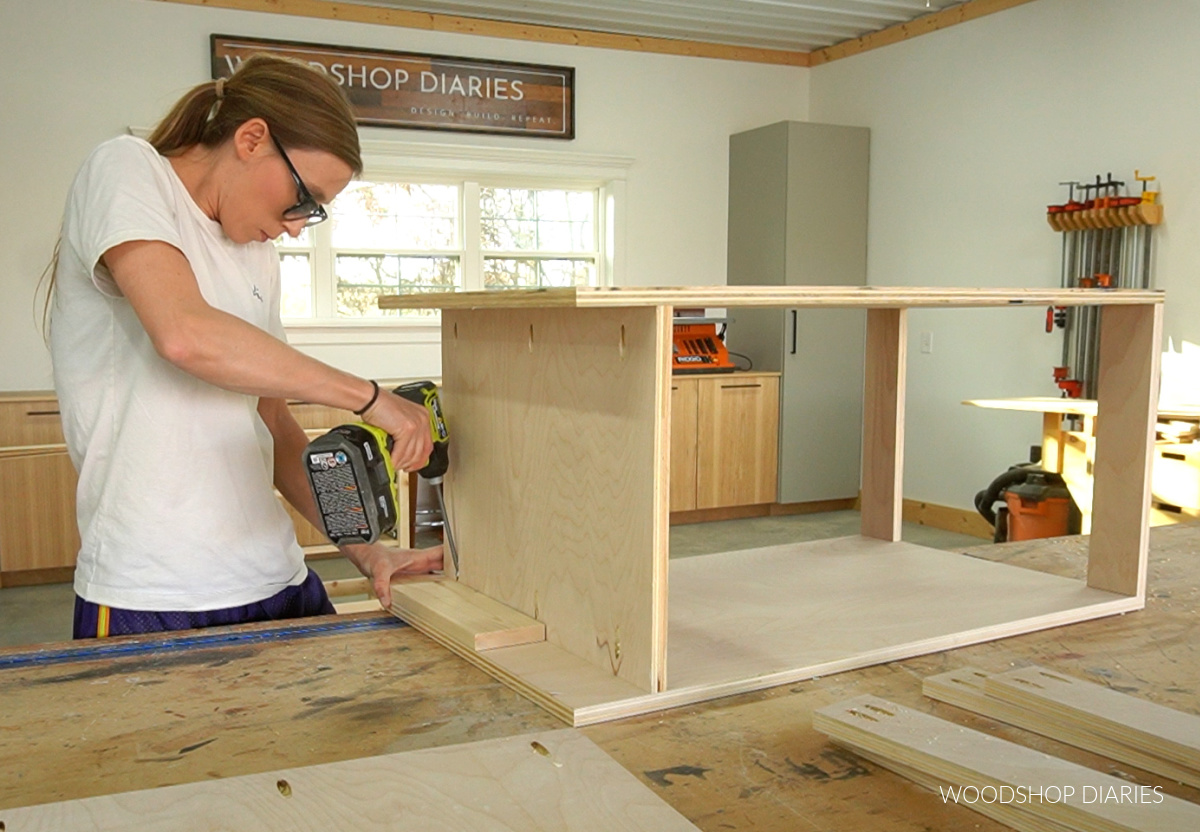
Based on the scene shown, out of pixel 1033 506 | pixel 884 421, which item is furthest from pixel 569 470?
pixel 1033 506

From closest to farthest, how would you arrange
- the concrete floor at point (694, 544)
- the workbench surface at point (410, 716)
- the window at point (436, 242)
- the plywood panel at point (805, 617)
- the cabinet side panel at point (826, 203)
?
the workbench surface at point (410, 716), the plywood panel at point (805, 617), the concrete floor at point (694, 544), the window at point (436, 242), the cabinet side panel at point (826, 203)

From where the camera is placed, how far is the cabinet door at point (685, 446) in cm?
628

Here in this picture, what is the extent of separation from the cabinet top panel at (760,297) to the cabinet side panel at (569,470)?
0.15ft

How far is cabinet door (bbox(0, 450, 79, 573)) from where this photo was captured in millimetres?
4812

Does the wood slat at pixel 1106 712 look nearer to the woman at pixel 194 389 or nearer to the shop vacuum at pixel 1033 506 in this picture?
the woman at pixel 194 389

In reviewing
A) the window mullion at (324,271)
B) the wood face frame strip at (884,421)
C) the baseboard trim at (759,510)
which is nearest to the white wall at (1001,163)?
the baseboard trim at (759,510)

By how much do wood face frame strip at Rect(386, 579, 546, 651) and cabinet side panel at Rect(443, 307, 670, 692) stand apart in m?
0.02

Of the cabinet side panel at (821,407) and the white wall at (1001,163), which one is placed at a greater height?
the white wall at (1001,163)

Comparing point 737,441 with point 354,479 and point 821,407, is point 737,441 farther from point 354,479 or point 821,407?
point 354,479

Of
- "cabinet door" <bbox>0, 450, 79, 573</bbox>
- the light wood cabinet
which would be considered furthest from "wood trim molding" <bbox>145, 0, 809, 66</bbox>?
"cabinet door" <bbox>0, 450, 79, 573</bbox>

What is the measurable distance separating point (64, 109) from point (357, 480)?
504 cm

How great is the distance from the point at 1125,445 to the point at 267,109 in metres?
1.39

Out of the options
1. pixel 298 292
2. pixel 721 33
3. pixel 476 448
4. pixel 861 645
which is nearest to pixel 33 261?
pixel 298 292

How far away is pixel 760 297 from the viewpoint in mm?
1142
